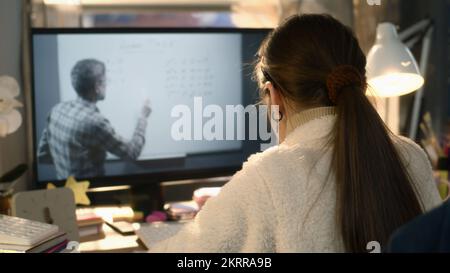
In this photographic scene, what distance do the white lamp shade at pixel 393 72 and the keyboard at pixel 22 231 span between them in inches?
31.1

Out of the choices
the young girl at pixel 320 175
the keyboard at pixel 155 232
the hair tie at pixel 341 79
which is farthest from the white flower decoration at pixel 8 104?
the hair tie at pixel 341 79

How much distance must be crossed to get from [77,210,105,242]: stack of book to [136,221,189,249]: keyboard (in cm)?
10

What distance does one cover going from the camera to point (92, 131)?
1.48 metres

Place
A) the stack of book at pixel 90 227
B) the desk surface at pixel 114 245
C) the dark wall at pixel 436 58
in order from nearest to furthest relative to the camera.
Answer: the desk surface at pixel 114 245 < the stack of book at pixel 90 227 < the dark wall at pixel 436 58

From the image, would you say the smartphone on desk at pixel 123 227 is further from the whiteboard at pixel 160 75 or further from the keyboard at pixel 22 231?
the keyboard at pixel 22 231

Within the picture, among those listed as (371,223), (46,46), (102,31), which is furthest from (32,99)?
(371,223)

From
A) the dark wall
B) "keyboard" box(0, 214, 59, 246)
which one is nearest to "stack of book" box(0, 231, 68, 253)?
"keyboard" box(0, 214, 59, 246)

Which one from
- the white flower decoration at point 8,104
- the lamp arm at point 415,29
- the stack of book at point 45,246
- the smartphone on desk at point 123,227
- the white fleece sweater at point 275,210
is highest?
the lamp arm at point 415,29

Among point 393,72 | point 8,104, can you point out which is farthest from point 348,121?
point 8,104

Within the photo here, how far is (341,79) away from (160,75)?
741mm

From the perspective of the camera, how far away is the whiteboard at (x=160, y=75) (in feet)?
4.85
